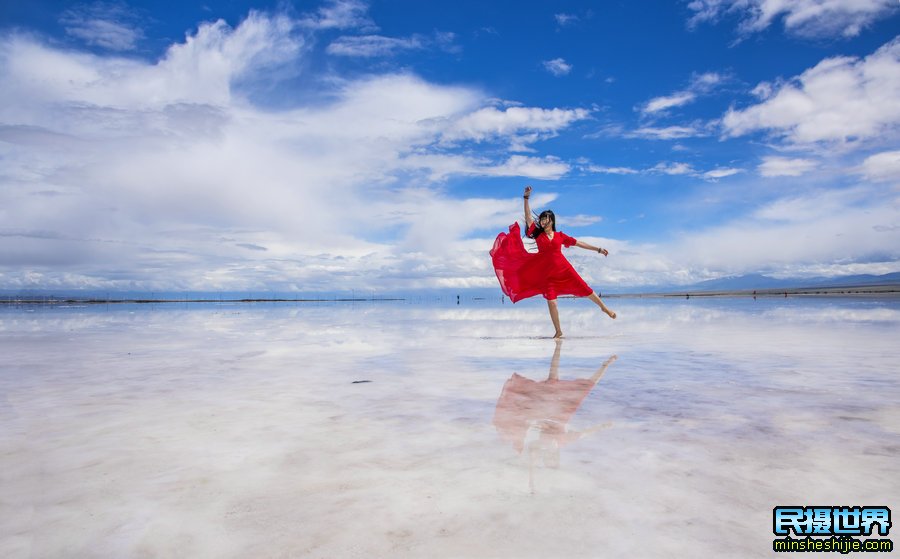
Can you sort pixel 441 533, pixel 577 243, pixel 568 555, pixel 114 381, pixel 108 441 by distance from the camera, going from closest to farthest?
pixel 568 555, pixel 441 533, pixel 108 441, pixel 114 381, pixel 577 243

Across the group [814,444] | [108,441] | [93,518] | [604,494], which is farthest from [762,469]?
[108,441]

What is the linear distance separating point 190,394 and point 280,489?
333 centimetres

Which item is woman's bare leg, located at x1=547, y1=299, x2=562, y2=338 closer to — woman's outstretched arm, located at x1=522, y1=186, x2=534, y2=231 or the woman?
the woman

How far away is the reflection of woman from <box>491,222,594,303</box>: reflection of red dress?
24.0ft

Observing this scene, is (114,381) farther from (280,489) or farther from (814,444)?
(814,444)

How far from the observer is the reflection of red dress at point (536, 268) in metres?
13.9

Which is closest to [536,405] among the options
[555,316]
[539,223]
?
[555,316]

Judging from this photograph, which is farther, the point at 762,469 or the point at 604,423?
the point at 604,423

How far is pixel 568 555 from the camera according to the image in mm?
2127

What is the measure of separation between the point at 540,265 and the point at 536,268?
0.61 feet

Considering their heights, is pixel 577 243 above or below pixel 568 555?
above

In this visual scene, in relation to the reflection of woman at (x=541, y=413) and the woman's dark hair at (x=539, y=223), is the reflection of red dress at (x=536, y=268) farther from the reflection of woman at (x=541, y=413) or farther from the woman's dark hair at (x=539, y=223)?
the reflection of woman at (x=541, y=413)

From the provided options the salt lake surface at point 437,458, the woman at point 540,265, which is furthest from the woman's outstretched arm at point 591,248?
the salt lake surface at point 437,458

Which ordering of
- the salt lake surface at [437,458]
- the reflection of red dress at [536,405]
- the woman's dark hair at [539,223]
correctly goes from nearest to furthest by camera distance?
the salt lake surface at [437,458] → the reflection of red dress at [536,405] → the woman's dark hair at [539,223]
